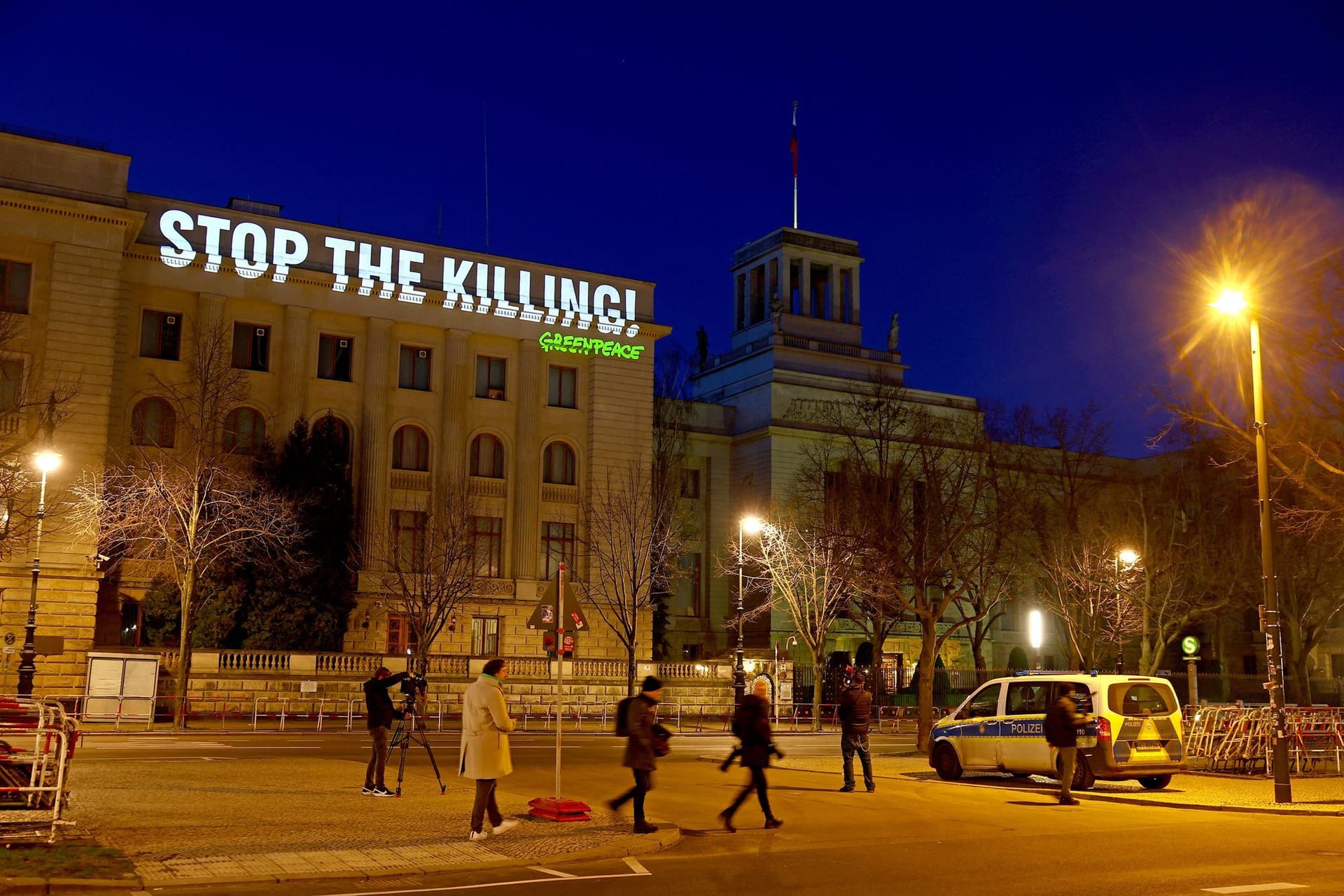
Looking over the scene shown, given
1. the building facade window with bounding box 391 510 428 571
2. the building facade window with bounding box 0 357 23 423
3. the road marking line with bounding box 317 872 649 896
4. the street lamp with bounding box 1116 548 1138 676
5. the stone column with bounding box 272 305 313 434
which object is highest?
the stone column with bounding box 272 305 313 434

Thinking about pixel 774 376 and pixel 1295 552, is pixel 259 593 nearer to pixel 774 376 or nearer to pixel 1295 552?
pixel 774 376

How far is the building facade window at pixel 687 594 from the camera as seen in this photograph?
66.9m

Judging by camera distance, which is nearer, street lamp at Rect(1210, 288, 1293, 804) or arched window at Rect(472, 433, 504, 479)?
street lamp at Rect(1210, 288, 1293, 804)

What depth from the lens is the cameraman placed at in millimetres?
17109

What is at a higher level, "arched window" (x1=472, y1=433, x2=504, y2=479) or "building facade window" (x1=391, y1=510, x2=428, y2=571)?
"arched window" (x1=472, y1=433, x2=504, y2=479)

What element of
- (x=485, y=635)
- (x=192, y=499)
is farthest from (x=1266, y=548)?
(x=485, y=635)

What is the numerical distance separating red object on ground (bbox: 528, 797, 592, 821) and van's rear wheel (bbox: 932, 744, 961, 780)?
29.3ft

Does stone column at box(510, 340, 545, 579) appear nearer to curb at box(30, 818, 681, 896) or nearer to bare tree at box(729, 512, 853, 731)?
bare tree at box(729, 512, 853, 731)

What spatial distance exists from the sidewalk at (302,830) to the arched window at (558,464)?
121 feet

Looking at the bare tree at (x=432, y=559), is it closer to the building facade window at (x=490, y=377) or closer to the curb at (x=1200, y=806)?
the building facade window at (x=490, y=377)

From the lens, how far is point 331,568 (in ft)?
156

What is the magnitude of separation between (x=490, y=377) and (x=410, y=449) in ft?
16.0

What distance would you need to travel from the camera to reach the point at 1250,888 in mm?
10602

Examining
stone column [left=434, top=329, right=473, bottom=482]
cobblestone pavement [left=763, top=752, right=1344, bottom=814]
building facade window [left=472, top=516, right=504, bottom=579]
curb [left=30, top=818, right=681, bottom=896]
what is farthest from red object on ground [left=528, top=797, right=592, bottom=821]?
stone column [left=434, top=329, right=473, bottom=482]
